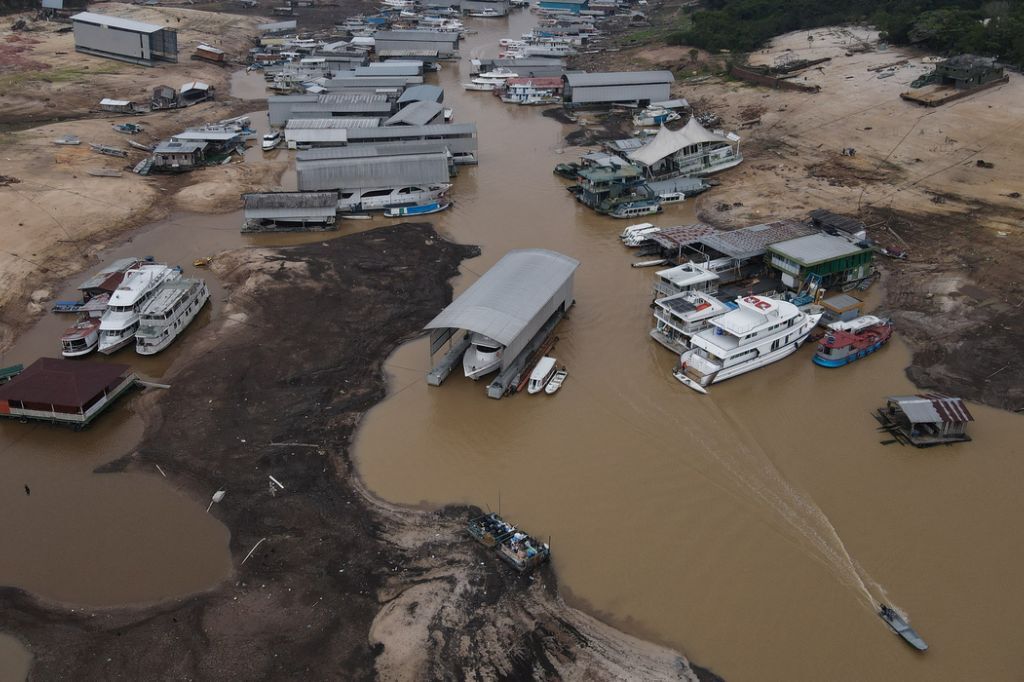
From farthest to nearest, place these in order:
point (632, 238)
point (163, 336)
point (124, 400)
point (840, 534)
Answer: point (632, 238)
point (163, 336)
point (124, 400)
point (840, 534)

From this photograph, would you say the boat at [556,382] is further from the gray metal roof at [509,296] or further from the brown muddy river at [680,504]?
the gray metal roof at [509,296]

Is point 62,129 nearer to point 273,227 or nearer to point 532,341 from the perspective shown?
point 273,227

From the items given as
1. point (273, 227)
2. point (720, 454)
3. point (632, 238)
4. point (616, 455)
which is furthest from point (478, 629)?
point (273, 227)

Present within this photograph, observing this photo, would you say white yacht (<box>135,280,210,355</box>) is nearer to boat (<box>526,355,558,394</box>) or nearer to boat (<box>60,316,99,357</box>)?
Answer: boat (<box>60,316,99,357</box>)

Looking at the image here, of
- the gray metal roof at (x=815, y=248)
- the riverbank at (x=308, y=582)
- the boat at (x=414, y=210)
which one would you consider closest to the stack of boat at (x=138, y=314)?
the riverbank at (x=308, y=582)

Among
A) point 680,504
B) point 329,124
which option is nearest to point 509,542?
point 680,504
